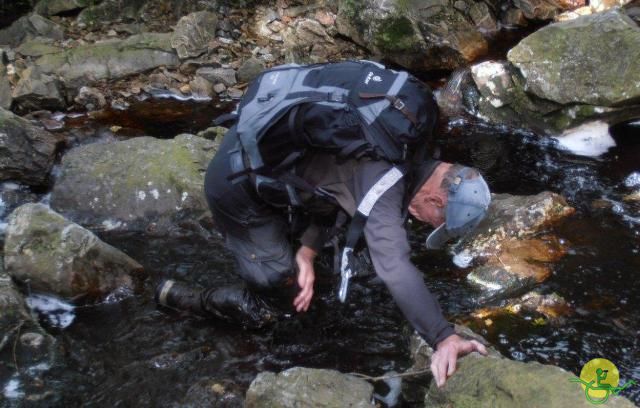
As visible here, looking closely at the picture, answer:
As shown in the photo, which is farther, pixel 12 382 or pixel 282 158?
pixel 12 382

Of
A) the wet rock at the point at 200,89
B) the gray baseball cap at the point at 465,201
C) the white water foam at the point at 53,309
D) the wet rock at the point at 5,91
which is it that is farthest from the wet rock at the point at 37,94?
the gray baseball cap at the point at 465,201

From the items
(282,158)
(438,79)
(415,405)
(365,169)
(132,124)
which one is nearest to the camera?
(365,169)

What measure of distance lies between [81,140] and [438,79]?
6.24 m

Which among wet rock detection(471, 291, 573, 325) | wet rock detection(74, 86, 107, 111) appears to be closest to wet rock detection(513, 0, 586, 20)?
wet rock detection(471, 291, 573, 325)

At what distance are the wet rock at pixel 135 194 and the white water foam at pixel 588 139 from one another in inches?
199

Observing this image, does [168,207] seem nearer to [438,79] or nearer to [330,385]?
[330,385]

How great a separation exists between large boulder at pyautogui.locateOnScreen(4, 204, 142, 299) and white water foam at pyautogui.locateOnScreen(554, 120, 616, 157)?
6223mm

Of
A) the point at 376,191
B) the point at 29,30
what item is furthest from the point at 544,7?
the point at 29,30

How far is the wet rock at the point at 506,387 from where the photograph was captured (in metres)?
2.96

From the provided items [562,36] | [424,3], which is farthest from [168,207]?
[424,3]

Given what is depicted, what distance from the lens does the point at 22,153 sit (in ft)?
24.1

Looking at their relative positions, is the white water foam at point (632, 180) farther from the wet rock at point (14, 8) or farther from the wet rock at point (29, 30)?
the wet rock at point (14, 8)

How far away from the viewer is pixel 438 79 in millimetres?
10672

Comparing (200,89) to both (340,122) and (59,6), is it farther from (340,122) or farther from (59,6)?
(340,122)
